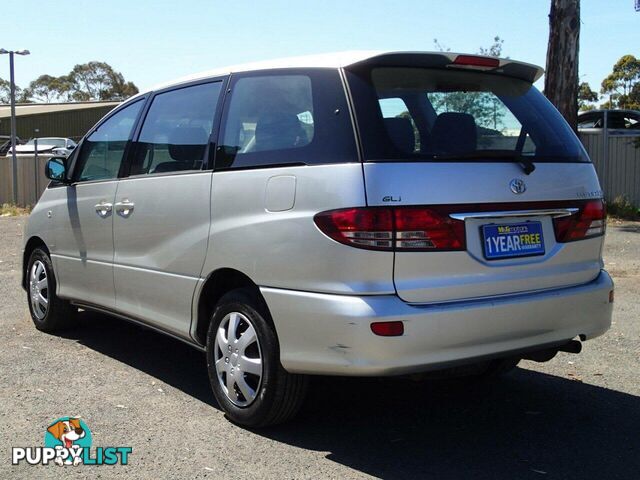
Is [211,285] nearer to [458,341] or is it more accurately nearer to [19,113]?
[458,341]

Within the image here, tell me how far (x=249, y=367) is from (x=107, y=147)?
244 cm

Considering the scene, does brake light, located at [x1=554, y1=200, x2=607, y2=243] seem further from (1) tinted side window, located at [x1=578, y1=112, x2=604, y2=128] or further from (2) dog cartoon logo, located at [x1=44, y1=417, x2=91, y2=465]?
(1) tinted side window, located at [x1=578, y1=112, x2=604, y2=128]

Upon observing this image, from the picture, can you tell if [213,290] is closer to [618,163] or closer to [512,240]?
[512,240]

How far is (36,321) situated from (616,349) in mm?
4778

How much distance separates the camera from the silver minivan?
3533 mm

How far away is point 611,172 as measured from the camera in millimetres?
16594

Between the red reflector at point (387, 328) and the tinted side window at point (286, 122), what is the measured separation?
2.59ft

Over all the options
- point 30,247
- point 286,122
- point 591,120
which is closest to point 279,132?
point 286,122

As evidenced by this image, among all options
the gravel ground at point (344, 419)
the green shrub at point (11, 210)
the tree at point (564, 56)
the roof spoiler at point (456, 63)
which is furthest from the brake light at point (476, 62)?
the green shrub at point (11, 210)

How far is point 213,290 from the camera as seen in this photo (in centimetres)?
447

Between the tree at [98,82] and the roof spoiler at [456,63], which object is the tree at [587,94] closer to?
the tree at [98,82]

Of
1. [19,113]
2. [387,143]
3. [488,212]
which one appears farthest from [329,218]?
[19,113]

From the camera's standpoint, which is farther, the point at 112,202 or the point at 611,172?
the point at 611,172

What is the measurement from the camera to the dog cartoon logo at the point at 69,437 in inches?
154
